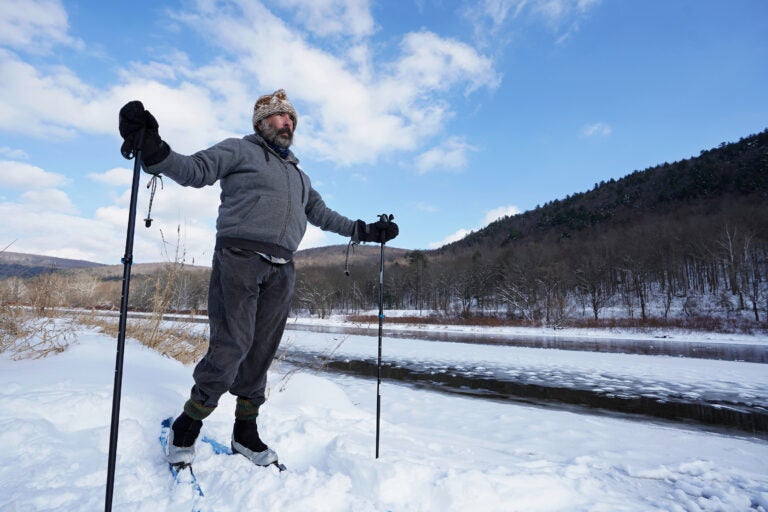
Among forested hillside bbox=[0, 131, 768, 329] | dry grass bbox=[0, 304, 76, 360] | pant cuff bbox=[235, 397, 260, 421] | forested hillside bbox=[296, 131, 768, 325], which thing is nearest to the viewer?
pant cuff bbox=[235, 397, 260, 421]

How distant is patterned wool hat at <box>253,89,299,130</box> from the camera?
2.28 m

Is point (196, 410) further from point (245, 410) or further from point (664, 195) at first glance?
point (664, 195)

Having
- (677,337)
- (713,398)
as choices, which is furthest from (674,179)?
(713,398)

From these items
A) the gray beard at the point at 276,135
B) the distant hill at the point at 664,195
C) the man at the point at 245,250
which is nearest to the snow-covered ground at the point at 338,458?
the man at the point at 245,250

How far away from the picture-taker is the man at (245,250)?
1810 millimetres

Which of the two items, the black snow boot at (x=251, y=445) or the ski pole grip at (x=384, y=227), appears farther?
the ski pole grip at (x=384, y=227)

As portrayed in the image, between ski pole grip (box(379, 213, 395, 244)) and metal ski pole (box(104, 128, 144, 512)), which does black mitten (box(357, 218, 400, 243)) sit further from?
metal ski pole (box(104, 128, 144, 512))

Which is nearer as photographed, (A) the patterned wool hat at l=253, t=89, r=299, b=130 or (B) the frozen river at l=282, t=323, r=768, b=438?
(A) the patterned wool hat at l=253, t=89, r=299, b=130

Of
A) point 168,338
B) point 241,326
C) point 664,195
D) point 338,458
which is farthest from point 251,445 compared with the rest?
point 664,195

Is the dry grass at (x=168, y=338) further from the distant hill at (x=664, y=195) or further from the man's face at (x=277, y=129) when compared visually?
the distant hill at (x=664, y=195)

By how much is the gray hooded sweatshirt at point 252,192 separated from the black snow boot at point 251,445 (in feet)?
3.29

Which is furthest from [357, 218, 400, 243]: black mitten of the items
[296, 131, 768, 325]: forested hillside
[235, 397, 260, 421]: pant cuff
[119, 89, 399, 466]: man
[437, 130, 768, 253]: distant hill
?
[437, 130, 768, 253]: distant hill

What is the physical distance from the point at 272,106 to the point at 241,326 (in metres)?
1.35

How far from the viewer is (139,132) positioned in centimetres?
155
